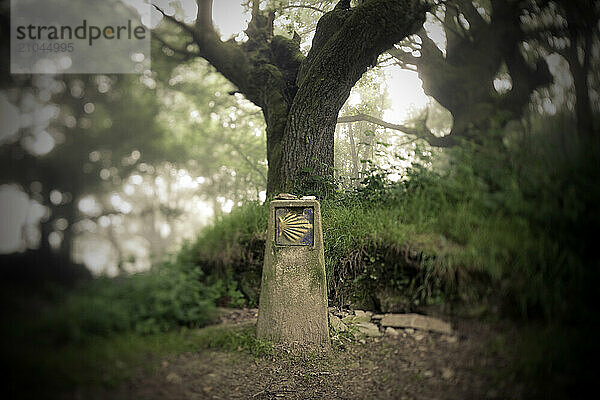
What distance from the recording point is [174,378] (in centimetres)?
204

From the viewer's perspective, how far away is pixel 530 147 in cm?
221

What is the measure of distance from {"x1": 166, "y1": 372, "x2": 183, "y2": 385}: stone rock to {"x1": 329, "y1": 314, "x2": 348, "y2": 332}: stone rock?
149 centimetres

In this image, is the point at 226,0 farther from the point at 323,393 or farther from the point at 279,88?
the point at 323,393

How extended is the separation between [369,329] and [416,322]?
0.57 m

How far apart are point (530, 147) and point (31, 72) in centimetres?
265

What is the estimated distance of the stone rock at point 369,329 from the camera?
10.1 ft

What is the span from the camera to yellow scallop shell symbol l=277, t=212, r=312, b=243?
293 centimetres

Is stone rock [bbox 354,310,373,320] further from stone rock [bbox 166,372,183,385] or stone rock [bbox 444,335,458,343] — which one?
stone rock [bbox 166,372,183,385]

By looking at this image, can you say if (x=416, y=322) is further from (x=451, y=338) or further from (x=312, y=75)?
(x=312, y=75)

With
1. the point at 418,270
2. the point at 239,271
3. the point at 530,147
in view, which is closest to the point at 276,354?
the point at 239,271

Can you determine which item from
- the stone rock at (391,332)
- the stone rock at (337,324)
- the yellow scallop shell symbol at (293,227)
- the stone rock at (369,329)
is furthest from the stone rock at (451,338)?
the yellow scallop shell symbol at (293,227)

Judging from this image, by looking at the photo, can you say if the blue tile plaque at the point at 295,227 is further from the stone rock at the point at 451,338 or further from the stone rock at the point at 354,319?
the stone rock at the point at 451,338

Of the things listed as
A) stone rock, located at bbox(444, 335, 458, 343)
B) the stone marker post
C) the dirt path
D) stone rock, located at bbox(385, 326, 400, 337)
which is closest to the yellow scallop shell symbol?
the stone marker post

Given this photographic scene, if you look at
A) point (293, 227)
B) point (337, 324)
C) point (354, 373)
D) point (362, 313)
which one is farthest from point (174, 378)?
point (362, 313)
